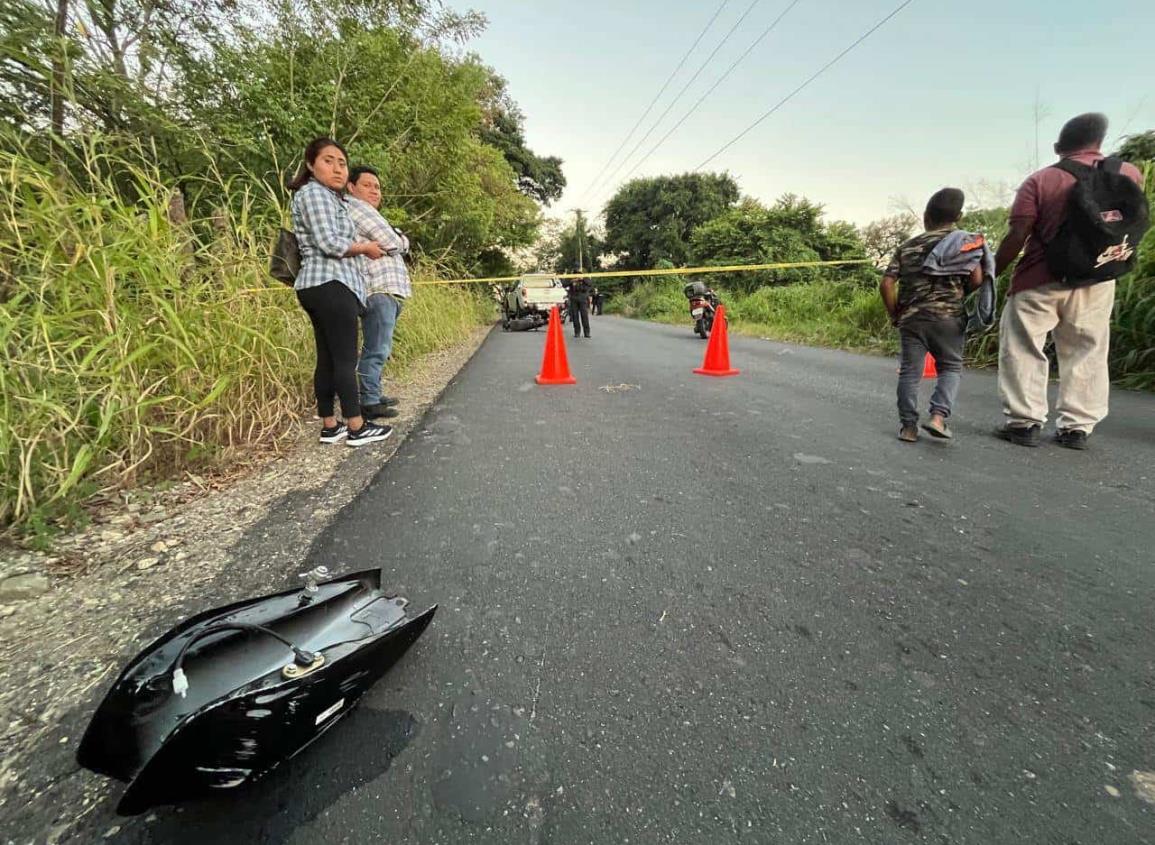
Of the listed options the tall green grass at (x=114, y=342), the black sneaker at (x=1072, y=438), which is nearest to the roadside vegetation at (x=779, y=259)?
the black sneaker at (x=1072, y=438)

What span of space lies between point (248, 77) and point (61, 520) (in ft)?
14.4

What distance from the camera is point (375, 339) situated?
330 cm

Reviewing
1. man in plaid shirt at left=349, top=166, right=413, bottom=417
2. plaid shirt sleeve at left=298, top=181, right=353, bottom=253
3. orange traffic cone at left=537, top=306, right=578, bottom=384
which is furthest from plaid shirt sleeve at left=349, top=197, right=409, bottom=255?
orange traffic cone at left=537, top=306, right=578, bottom=384

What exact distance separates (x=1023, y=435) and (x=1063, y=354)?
0.59 metres

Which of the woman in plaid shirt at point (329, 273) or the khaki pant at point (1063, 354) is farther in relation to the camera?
the khaki pant at point (1063, 354)

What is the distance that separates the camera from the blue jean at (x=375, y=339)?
3.23m

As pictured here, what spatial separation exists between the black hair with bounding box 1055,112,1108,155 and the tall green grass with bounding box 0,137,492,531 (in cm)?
450

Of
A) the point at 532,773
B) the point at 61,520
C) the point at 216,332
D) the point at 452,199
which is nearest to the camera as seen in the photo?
the point at 532,773

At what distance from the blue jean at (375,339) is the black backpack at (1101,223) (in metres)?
3.92

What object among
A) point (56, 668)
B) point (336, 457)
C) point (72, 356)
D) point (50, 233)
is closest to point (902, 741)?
point (56, 668)

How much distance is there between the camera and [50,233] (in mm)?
2023

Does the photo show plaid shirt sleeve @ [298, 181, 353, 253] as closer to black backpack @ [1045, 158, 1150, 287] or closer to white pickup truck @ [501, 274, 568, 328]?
black backpack @ [1045, 158, 1150, 287]

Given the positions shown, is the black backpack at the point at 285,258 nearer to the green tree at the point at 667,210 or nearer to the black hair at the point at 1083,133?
the black hair at the point at 1083,133

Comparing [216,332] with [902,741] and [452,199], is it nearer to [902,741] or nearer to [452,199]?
[902,741]
